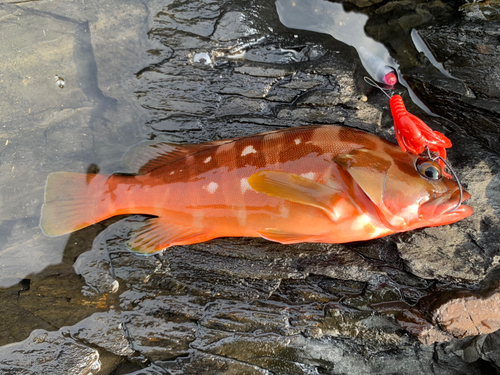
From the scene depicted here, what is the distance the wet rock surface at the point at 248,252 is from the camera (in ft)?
10.2

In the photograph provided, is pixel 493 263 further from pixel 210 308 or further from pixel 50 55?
pixel 50 55

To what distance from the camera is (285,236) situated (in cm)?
295

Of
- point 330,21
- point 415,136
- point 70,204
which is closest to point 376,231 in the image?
point 415,136

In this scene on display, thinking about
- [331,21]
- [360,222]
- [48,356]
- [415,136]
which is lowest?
[48,356]

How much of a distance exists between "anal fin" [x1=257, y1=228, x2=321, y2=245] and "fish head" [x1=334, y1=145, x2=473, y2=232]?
23.6 inches

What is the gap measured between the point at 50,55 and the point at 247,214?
274cm

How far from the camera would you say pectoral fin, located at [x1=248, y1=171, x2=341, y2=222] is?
276cm

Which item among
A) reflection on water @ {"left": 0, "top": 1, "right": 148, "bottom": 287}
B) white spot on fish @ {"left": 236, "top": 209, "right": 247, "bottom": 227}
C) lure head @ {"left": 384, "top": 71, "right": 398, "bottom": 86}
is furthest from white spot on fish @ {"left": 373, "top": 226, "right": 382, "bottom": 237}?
reflection on water @ {"left": 0, "top": 1, "right": 148, "bottom": 287}

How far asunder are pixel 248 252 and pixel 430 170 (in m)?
1.73

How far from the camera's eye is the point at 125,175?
143 inches

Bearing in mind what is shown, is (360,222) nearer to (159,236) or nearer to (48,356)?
(159,236)

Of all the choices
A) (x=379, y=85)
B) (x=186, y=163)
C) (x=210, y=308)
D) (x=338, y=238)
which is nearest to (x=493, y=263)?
(x=338, y=238)

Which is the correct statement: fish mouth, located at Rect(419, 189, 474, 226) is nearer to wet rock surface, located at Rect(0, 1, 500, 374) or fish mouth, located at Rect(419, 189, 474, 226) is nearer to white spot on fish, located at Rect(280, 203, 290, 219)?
wet rock surface, located at Rect(0, 1, 500, 374)

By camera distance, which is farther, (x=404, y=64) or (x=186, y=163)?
(x=404, y=64)
